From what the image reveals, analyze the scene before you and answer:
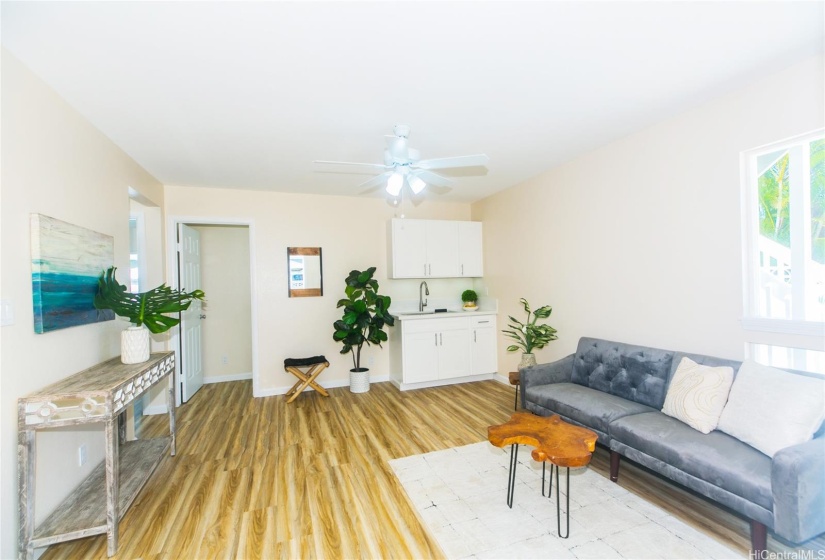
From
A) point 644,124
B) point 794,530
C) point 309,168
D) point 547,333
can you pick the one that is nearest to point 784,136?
point 644,124

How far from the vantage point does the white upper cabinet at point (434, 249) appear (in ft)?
16.5

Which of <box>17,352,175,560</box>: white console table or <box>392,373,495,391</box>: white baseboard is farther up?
<box>17,352,175,560</box>: white console table

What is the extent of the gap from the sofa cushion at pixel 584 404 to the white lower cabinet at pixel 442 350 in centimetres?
168

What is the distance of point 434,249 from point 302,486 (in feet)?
11.1

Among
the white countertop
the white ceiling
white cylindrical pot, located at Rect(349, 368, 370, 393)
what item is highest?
the white ceiling

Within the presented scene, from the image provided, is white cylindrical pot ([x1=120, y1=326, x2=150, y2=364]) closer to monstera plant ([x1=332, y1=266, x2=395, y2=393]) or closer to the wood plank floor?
the wood plank floor

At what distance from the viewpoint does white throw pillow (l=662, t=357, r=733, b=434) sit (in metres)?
2.21

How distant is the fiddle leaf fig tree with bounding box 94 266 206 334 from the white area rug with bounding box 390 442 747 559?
197cm

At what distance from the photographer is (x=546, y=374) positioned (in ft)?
11.2

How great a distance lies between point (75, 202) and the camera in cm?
238

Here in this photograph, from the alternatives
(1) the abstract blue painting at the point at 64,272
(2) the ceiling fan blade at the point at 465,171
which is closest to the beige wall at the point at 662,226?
(2) the ceiling fan blade at the point at 465,171

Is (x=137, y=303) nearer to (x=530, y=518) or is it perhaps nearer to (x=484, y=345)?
(x=530, y=518)

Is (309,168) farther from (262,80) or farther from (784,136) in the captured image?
(784,136)

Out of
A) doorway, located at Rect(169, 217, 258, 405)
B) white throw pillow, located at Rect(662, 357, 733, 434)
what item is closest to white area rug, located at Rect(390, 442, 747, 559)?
white throw pillow, located at Rect(662, 357, 733, 434)
